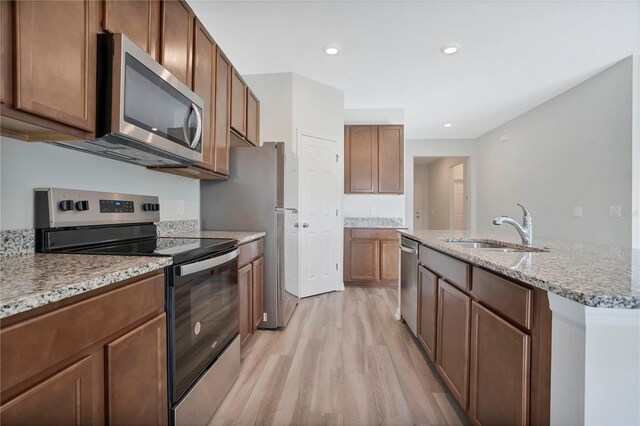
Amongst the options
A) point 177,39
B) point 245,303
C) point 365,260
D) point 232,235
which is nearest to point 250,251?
point 232,235

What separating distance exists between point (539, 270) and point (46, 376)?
4.50 feet

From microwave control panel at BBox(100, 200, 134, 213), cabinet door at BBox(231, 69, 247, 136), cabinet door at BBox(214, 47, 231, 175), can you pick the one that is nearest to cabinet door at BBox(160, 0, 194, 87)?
cabinet door at BBox(214, 47, 231, 175)

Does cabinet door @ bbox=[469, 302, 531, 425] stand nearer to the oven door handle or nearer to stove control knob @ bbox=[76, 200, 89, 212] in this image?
the oven door handle

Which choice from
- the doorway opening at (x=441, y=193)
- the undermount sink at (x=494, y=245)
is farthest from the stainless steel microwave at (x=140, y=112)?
A: the doorway opening at (x=441, y=193)

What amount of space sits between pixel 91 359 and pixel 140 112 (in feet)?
3.22

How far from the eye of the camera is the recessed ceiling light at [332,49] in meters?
2.71

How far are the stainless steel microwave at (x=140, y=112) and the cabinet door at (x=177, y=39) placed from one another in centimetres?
13

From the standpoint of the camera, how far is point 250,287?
2111mm

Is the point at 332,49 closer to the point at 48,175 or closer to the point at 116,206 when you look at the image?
the point at 116,206

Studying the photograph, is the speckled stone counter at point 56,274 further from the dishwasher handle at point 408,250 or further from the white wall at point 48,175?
the dishwasher handle at point 408,250

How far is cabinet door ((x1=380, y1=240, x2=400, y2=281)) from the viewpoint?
4.12m

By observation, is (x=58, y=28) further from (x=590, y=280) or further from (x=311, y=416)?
(x=311, y=416)

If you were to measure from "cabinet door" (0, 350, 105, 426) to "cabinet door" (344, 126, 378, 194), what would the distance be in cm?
384

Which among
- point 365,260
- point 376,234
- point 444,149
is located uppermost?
point 444,149
